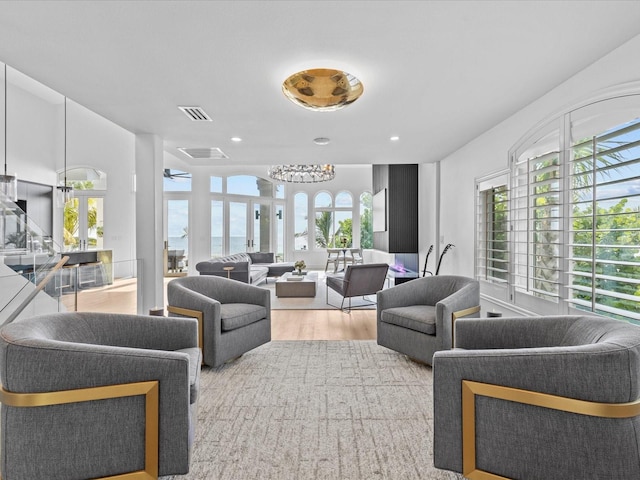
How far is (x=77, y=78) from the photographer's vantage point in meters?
2.74

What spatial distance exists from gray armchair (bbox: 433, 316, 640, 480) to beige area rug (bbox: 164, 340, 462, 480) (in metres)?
0.40

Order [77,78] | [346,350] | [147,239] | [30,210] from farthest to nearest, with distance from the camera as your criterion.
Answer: [30,210]
[147,239]
[346,350]
[77,78]

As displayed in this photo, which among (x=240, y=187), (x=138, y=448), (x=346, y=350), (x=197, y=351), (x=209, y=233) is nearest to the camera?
(x=138, y=448)

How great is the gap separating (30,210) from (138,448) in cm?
772

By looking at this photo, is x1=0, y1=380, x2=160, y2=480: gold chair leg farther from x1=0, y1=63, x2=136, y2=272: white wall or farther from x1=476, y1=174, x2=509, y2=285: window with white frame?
x1=0, y1=63, x2=136, y2=272: white wall

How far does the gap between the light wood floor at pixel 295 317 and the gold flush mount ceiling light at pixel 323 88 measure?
8.38ft

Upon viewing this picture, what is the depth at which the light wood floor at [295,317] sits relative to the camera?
363 centimetres

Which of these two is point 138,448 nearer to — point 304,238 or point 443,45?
point 443,45

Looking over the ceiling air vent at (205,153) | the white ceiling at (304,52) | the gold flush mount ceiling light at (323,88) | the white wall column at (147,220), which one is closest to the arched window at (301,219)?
the ceiling air vent at (205,153)

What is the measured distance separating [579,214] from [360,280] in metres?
3.03

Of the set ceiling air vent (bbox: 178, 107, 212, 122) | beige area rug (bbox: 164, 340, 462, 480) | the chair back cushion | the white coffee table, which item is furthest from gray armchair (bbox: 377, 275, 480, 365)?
the white coffee table

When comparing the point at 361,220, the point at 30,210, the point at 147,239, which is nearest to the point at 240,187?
the point at 361,220

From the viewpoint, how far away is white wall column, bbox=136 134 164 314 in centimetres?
425

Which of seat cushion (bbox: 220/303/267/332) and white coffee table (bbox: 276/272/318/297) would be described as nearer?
seat cushion (bbox: 220/303/267/332)
